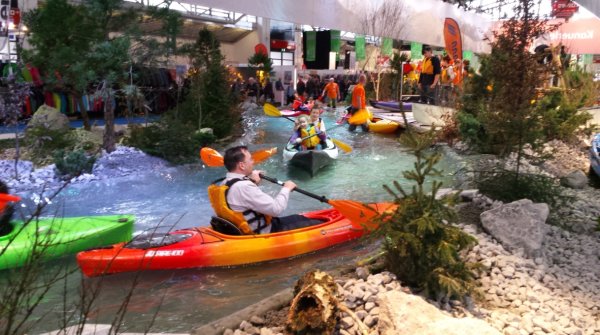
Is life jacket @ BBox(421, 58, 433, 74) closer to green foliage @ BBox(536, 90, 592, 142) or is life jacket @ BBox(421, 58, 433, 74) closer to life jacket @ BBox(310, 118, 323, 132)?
green foliage @ BBox(536, 90, 592, 142)

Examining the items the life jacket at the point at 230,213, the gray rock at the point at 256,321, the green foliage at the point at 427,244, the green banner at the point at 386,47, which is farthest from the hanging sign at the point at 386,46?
the gray rock at the point at 256,321

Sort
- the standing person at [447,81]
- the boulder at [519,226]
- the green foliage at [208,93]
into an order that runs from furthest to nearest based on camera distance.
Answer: the standing person at [447,81], the green foliage at [208,93], the boulder at [519,226]

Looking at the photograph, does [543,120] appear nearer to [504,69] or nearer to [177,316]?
[504,69]

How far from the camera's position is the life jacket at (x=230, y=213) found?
14.5 feet

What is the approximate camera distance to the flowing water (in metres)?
3.75

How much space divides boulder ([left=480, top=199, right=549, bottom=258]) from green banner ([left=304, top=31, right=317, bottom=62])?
1800 cm

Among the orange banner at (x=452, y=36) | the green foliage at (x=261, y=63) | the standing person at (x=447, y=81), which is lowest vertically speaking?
the standing person at (x=447, y=81)

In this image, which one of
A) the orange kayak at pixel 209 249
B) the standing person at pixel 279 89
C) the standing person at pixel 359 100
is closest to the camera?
the orange kayak at pixel 209 249

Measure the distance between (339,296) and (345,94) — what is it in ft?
68.3

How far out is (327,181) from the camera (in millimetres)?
8516

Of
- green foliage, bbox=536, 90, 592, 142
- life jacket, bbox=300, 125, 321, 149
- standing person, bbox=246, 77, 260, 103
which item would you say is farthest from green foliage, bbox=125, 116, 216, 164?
standing person, bbox=246, 77, 260, 103

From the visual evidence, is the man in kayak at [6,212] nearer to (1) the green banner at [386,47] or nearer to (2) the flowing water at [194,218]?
(2) the flowing water at [194,218]

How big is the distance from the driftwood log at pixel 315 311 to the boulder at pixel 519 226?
1813mm

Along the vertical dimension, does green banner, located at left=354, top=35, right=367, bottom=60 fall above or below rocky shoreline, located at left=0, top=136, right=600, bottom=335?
above
